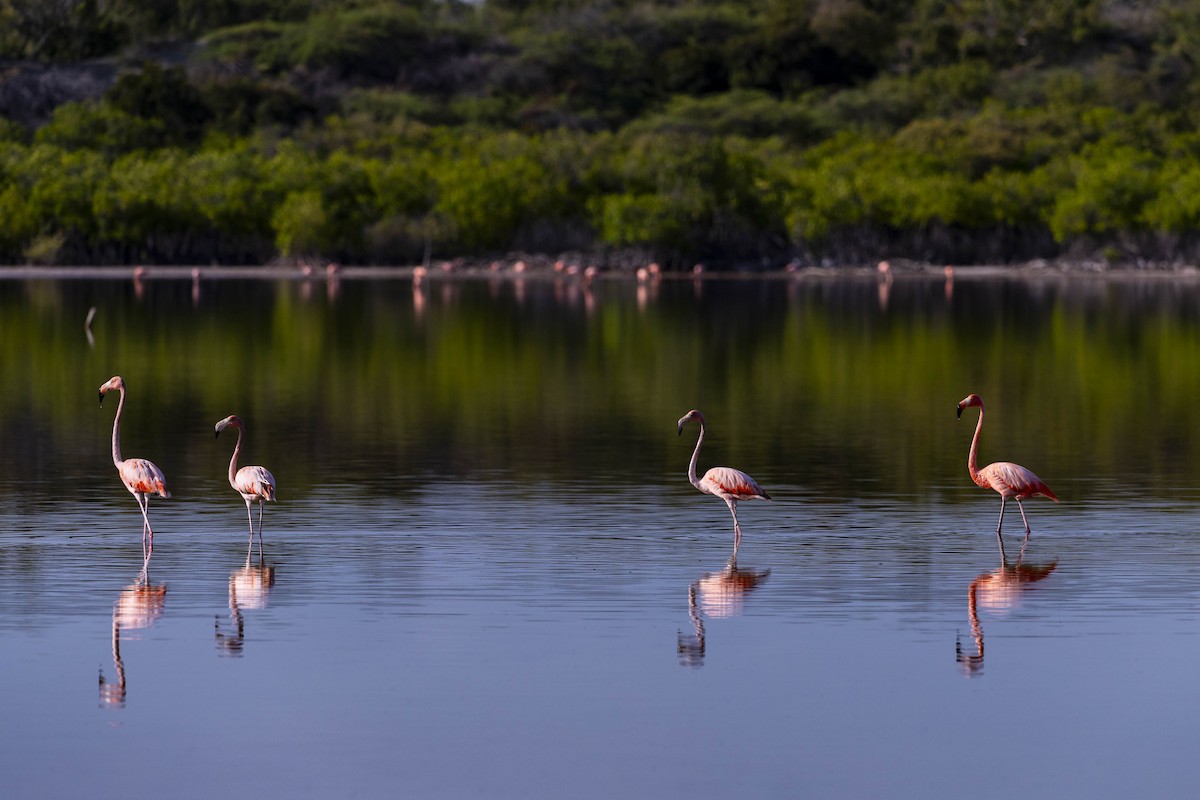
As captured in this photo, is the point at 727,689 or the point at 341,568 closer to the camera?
the point at 727,689

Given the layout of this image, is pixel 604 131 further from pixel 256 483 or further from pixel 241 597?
pixel 241 597

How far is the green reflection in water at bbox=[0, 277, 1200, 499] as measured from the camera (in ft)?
81.9

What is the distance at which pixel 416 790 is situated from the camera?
35.4 feet

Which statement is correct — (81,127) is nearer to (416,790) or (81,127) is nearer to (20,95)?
(20,95)

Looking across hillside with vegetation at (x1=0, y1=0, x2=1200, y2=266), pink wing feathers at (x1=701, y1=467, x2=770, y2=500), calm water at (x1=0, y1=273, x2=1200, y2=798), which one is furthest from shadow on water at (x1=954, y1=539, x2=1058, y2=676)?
hillside with vegetation at (x1=0, y1=0, x2=1200, y2=266)

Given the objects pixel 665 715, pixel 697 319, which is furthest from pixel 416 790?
pixel 697 319

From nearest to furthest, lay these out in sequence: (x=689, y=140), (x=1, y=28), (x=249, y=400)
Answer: (x=249, y=400) < (x=689, y=140) < (x=1, y=28)

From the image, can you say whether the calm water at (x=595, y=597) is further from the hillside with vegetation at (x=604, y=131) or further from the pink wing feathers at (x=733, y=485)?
the hillside with vegetation at (x=604, y=131)

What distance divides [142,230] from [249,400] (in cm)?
8187

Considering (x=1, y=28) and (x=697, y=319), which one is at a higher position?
(x=1, y=28)

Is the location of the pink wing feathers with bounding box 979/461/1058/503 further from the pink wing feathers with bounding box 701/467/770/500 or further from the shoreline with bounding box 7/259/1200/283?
the shoreline with bounding box 7/259/1200/283

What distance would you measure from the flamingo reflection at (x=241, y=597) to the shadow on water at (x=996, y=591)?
465 centimetres

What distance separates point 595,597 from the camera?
52.2 feet

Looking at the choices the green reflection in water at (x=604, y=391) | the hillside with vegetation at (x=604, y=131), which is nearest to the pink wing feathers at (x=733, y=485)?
the green reflection in water at (x=604, y=391)
